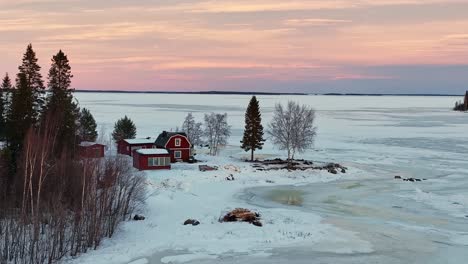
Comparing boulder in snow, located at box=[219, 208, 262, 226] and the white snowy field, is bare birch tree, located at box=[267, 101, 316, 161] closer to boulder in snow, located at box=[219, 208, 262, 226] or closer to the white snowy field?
the white snowy field

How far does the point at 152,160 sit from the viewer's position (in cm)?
4988

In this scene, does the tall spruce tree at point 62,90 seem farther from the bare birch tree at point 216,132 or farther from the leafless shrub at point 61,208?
the bare birch tree at point 216,132

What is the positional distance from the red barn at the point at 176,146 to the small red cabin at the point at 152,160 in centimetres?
462

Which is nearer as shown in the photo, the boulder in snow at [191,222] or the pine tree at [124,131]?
the boulder in snow at [191,222]

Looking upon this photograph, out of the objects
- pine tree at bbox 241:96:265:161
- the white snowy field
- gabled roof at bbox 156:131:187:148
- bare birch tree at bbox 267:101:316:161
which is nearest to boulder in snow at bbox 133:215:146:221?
the white snowy field

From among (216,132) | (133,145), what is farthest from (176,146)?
(216,132)

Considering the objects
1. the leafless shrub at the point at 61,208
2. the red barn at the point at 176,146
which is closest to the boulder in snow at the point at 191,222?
the leafless shrub at the point at 61,208

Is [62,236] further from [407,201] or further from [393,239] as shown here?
[407,201]

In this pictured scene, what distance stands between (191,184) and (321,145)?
36.5m

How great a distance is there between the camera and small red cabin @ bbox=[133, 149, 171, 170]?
163 ft

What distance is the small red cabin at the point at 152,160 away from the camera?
1955 inches

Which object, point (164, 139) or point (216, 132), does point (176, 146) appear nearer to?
point (164, 139)

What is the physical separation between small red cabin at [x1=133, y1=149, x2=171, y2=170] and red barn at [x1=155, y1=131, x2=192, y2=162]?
4622mm

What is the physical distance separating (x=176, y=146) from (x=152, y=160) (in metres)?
6.34
